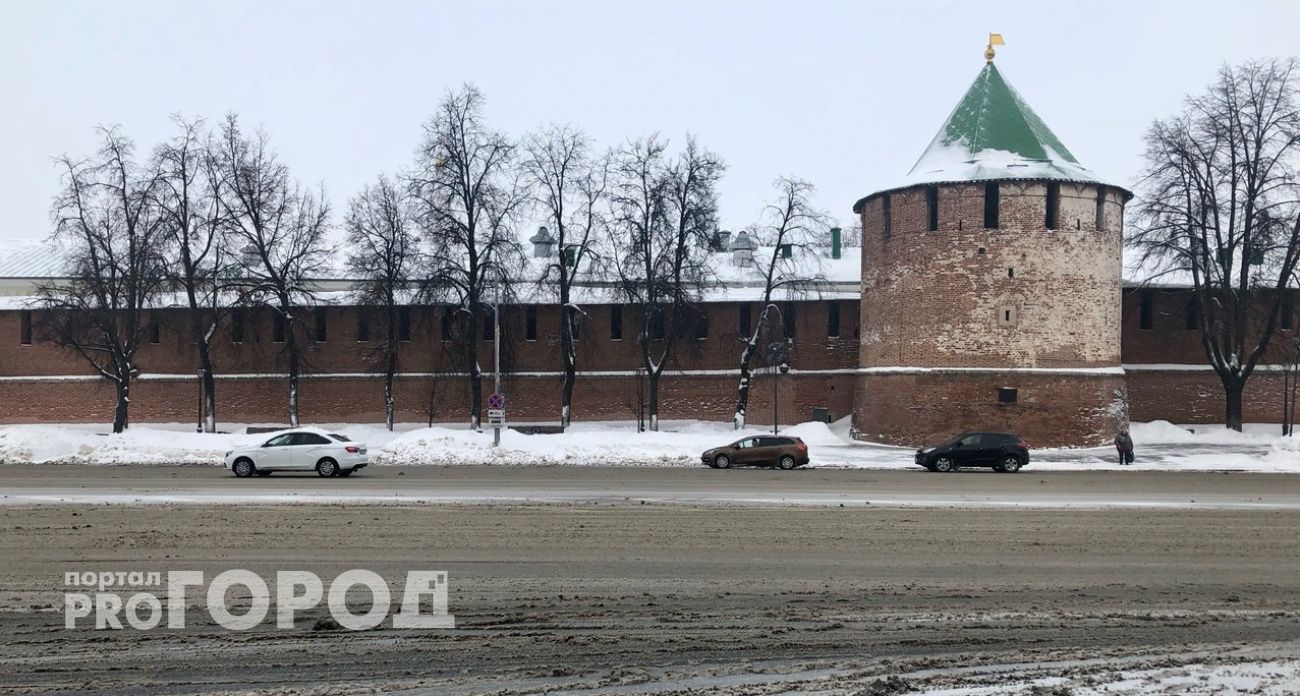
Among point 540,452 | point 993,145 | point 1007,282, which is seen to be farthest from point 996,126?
point 540,452

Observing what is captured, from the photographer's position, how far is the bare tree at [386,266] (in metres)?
46.9

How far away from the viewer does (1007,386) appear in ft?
134

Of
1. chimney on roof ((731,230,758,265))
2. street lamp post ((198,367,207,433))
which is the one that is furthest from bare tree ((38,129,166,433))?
chimney on roof ((731,230,758,265))

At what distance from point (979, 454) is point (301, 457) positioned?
19188mm

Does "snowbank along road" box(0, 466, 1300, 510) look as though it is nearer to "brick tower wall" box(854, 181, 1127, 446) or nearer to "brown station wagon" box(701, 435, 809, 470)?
"brown station wagon" box(701, 435, 809, 470)

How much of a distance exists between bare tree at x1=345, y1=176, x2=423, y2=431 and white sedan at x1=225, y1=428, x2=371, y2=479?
772 inches

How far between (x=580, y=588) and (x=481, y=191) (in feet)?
114

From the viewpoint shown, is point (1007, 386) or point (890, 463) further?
point (1007, 386)

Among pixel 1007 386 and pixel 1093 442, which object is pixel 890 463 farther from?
pixel 1093 442

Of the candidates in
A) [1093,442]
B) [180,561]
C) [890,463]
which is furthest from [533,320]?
[180,561]

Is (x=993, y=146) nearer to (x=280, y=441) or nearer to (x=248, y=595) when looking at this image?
(x=280, y=441)

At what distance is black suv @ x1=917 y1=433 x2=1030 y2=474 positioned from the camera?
105ft

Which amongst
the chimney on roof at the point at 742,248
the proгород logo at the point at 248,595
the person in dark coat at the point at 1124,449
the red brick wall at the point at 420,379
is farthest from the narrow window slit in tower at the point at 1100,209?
the proгород logo at the point at 248,595

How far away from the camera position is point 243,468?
89.4ft
